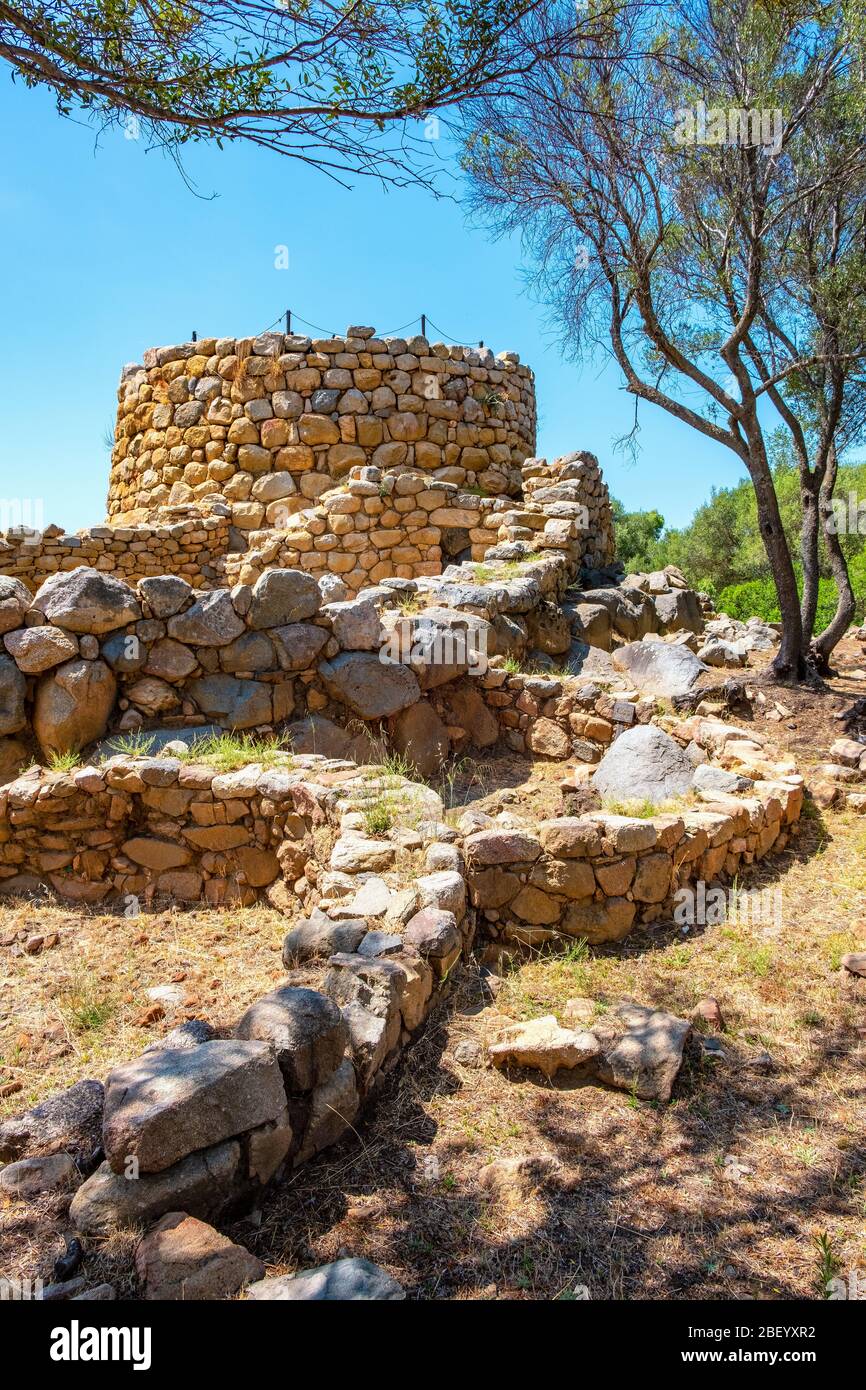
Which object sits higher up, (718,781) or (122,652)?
(122,652)

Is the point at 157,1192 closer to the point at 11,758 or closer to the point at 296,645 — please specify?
the point at 11,758

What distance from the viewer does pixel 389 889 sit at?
4242 mm

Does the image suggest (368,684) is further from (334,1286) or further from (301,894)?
(334,1286)

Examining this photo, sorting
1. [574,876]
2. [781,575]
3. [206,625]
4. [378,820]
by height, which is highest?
[781,575]

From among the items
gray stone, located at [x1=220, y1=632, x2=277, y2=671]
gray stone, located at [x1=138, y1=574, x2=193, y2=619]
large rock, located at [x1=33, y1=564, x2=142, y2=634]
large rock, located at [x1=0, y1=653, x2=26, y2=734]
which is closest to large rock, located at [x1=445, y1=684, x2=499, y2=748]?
gray stone, located at [x1=220, y1=632, x2=277, y2=671]

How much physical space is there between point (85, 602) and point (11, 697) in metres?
0.87

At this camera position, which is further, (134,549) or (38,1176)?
(134,549)

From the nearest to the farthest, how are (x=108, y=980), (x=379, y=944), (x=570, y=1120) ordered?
(x=570, y=1120) → (x=379, y=944) → (x=108, y=980)

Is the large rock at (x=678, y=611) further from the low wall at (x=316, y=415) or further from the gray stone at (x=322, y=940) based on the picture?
the gray stone at (x=322, y=940)

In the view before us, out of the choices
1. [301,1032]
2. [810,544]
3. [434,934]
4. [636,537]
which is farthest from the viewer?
[636,537]

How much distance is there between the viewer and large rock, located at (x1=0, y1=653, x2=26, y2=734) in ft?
19.8

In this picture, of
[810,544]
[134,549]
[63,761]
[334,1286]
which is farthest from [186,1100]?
[810,544]

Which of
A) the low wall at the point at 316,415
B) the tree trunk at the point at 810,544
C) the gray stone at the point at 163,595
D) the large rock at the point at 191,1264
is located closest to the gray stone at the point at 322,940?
the large rock at the point at 191,1264
